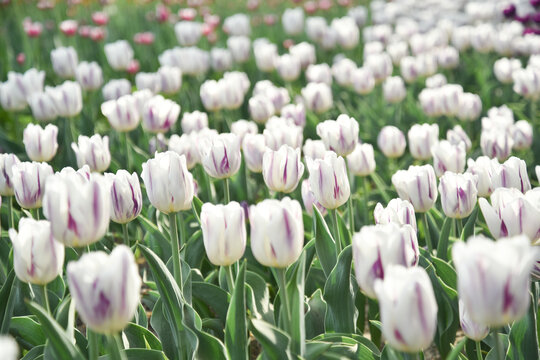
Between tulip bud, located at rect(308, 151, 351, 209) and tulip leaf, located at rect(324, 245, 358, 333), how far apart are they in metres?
A: 0.23

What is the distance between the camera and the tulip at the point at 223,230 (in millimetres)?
1581

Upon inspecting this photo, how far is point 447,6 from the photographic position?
27.2 feet

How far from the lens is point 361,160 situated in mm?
2645

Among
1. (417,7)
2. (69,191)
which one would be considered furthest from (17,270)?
(417,7)

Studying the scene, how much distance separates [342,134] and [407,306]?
4.47 ft

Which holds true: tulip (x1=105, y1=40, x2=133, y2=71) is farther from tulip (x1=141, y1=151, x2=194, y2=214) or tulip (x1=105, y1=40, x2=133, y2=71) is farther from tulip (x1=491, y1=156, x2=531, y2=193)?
tulip (x1=491, y1=156, x2=531, y2=193)

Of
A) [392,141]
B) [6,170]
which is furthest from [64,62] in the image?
[392,141]

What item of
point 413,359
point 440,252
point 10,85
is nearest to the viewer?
point 413,359

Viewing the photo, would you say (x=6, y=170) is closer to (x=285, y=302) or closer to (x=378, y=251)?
(x=285, y=302)

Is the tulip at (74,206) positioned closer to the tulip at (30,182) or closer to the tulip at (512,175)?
the tulip at (30,182)

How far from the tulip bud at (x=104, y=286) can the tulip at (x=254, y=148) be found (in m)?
1.37

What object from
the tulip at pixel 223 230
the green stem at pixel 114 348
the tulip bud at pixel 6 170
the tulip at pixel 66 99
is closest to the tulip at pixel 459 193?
the tulip at pixel 223 230

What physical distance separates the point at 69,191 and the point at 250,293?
71cm

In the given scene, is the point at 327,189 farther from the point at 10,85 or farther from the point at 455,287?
the point at 10,85
